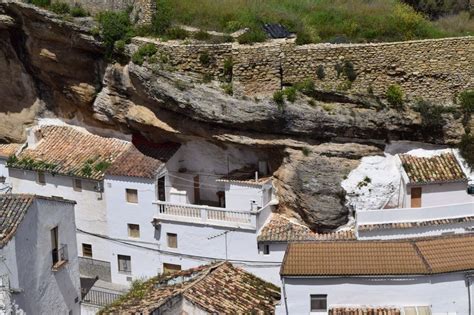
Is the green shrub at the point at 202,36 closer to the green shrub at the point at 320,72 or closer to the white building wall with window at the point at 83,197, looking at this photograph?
the green shrub at the point at 320,72

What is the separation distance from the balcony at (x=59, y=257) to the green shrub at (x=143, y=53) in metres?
7.94

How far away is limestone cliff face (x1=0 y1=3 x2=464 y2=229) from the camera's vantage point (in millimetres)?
27625

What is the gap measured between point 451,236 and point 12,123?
732 inches

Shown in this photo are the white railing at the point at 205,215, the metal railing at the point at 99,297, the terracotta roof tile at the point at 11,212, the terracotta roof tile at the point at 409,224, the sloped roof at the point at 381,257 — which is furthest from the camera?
the white railing at the point at 205,215

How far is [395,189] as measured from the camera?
27734 millimetres

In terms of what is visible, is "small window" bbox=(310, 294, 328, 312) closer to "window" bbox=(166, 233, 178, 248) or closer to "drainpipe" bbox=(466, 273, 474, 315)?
"drainpipe" bbox=(466, 273, 474, 315)

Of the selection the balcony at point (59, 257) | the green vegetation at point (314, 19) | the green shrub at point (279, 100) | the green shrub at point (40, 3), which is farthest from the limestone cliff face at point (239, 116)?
the balcony at point (59, 257)

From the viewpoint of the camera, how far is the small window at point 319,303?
Result: 22.1m

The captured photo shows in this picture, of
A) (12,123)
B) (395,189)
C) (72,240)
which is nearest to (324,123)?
(395,189)

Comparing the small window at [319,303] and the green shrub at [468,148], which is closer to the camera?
the small window at [319,303]

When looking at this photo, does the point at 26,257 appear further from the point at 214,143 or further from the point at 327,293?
the point at 214,143

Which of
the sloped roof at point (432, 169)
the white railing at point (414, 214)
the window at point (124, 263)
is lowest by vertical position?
the window at point (124, 263)

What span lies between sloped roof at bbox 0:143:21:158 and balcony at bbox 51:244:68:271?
34.8 ft

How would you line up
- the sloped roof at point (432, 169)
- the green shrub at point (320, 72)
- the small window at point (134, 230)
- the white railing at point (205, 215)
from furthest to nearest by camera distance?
the small window at point (134, 230) → the green shrub at point (320, 72) → the white railing at point (205, 215) → the sloped roof at point (432, 169)
